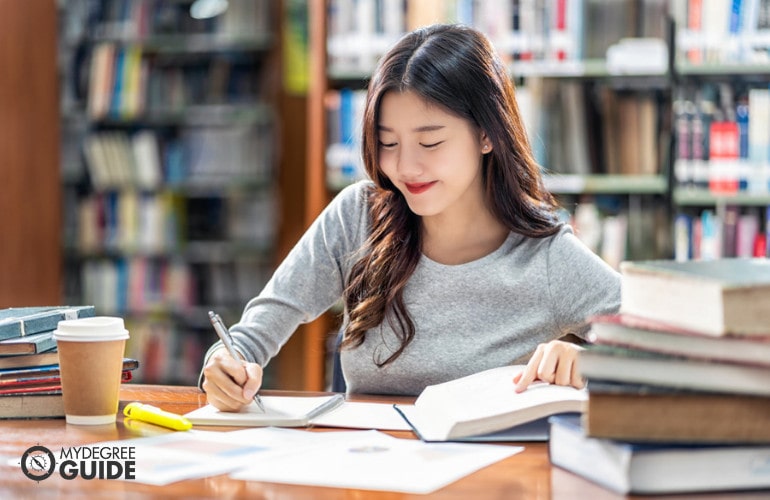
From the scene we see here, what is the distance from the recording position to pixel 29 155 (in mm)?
3840

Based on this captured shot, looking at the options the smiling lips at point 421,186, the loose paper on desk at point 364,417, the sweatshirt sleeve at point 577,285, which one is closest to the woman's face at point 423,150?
the smiling lips at point 421,186

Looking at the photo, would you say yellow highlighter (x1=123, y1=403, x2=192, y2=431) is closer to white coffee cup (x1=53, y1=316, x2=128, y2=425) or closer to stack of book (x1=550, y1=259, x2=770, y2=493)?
white coffee cup (x1=53, y1=316, x2=128, y2=425)

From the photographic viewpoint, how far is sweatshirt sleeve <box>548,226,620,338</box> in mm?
1691

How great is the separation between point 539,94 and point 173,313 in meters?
1.99

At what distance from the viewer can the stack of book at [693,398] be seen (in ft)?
2.92

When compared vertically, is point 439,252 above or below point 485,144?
below

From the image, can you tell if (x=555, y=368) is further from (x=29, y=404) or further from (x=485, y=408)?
(x=29, y=404)

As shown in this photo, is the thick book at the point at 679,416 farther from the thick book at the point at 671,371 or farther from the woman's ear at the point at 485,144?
the woman's ear at the point at 485,144

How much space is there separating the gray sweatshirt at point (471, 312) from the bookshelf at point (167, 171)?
252 cm

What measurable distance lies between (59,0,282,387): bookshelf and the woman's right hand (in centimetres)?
290

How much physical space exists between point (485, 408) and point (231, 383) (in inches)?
13.9

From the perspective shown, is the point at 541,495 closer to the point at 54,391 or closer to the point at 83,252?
the point at 54,391

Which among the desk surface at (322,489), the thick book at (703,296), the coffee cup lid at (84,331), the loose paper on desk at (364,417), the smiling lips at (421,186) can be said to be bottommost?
the loose paper on desk at (364,417)

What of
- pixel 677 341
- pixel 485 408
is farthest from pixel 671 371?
pixel 485 408
